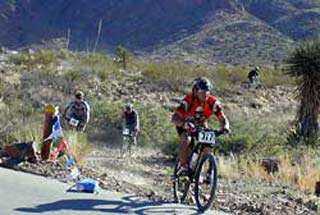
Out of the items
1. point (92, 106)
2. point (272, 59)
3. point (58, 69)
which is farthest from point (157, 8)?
point (92, 106)

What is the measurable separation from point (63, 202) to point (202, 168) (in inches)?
71.1

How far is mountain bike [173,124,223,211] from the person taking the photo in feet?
35.0

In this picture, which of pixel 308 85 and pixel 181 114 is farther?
pixel 308 85

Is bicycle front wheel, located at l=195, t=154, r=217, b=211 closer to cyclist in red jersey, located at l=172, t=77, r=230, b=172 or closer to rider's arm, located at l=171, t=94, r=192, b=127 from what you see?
cyclist in red jersey, located at l=172, t=77, r=230, b=172

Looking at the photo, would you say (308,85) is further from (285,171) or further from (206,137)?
(206,137)

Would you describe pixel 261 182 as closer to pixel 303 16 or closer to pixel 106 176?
pixel 106 176

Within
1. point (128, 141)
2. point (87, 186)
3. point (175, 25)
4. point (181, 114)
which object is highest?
A: point (175, 25)

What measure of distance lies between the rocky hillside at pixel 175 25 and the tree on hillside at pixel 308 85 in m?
53.8

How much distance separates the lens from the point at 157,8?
106 metres

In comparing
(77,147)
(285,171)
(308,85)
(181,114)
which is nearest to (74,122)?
(77,147)

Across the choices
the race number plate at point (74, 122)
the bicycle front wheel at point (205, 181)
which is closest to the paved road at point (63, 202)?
the bicycle front wheel at point (205, 181)

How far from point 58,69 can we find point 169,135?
575 inches

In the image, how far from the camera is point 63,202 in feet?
35.4

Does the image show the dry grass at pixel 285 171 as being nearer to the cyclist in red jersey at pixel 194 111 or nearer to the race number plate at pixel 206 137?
the cyclist in red jersey at pixel 194 111
